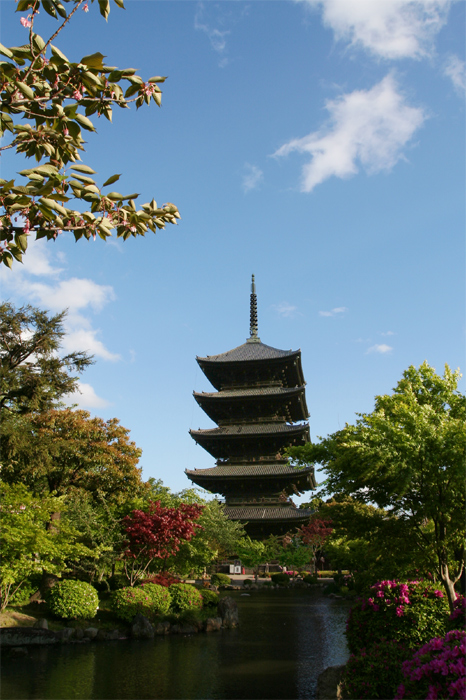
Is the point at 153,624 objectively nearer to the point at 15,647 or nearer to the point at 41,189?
the point at 15,647

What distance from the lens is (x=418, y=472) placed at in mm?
9734

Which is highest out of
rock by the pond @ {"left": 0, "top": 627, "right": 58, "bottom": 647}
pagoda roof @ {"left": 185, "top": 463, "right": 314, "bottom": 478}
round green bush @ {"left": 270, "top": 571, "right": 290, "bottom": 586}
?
pagoda roof @ {"left": 185, "top": 463, "right": 314, "bottom": 478}

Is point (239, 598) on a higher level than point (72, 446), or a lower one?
lower

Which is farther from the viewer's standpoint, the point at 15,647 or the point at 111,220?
the point at 15,647

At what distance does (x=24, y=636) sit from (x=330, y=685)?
879 centimetres

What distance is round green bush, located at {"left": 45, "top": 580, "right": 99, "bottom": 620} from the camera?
14.3 meters

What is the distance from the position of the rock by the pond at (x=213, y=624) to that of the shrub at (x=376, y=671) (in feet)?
31.3

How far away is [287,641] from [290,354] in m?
25.3

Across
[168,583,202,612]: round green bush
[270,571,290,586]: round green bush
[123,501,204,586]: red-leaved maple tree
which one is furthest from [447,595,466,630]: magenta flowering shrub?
[270,571,290,586]: round green bush

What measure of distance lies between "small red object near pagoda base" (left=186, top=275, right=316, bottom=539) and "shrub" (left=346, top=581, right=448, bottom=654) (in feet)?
83.6

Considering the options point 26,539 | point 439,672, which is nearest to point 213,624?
point 26,539

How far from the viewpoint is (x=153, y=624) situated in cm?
1489

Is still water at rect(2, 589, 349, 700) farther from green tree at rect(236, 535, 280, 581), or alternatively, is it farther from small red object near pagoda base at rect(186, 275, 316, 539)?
small red object near pagoda base at rect(186, 275, 316, 539)

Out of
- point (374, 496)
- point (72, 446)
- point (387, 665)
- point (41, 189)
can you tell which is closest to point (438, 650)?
point (387, 665)
